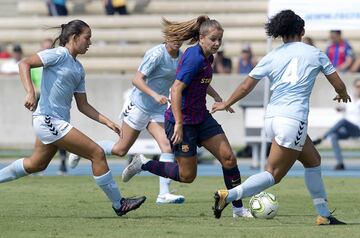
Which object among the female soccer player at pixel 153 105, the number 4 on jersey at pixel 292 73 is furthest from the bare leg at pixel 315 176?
the female soccer player at pixel 153 105

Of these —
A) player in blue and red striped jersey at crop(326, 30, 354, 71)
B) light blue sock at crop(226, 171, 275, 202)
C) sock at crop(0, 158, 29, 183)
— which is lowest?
player in blue and red striped jersey at crop(326, 30, 354, 71)

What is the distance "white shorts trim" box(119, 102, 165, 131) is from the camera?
47.9ft

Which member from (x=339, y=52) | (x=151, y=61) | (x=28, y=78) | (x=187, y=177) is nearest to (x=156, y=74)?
(x=151, y=61)

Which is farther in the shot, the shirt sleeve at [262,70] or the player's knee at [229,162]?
the player's knee at [229,162]

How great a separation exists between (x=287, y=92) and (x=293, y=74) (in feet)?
0.61

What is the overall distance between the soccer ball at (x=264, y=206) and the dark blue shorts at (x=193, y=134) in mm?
823

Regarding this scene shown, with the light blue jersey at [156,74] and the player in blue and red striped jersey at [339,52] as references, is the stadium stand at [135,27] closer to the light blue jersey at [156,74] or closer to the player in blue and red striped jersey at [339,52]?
the player in blue and red striped jersey at [339,52]

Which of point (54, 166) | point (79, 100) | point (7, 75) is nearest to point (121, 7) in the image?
point (7, 75)

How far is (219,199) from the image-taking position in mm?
11539

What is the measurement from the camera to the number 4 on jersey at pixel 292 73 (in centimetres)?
1124

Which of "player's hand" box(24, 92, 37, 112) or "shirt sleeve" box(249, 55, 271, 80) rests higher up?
"shirt sleeve" box(249, 55, 271, 80)

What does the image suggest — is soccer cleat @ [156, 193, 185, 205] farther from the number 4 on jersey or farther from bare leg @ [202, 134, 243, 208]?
the number 4 on jersey

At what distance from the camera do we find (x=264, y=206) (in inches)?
483

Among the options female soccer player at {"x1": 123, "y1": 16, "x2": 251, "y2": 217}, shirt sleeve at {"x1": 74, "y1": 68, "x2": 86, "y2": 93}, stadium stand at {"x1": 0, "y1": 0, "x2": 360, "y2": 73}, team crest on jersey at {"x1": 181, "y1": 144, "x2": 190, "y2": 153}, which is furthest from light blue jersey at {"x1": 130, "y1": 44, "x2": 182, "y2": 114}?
stadium stand at {"x1": 0, "y1": 0, "x2": 360, "y2": 73}
